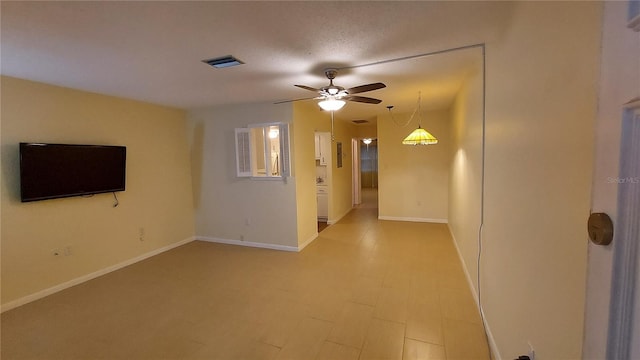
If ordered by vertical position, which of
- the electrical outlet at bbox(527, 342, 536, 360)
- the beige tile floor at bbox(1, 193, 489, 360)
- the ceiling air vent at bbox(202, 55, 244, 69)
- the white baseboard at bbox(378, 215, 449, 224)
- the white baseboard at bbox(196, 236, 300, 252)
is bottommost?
the beige tile floor at bbox(1, 193, 489, 360)

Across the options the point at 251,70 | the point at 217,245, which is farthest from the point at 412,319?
the point at 217,245

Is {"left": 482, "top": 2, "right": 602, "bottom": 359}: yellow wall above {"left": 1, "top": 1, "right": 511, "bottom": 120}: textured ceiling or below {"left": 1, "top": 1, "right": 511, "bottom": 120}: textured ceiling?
below

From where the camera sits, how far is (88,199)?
11.6 ft

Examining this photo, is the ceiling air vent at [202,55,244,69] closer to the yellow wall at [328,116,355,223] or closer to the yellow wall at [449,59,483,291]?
the yellow wall at [449,59,483,291]

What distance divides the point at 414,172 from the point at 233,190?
3850mm

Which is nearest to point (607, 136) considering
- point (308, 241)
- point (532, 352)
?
point (532, 352)

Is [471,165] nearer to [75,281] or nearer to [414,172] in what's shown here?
[414,172]

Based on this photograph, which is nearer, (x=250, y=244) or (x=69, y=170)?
(x=69, y=170)

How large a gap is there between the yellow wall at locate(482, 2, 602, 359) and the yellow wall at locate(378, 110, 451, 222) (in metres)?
3.75

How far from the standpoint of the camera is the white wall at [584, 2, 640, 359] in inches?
20.8

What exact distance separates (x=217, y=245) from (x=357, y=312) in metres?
3.09

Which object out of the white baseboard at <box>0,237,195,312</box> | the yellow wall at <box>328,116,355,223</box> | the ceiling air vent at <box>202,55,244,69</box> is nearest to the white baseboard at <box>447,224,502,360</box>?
the yellow wall at <box>328,116,355,223</box>

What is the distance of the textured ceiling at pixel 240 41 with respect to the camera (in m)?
1.63

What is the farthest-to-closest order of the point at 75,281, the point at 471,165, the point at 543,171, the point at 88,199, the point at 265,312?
the point at 88,199 → the point at 75,281 → the point at 471,165 → the point at 265,312 → the point at 543,171
